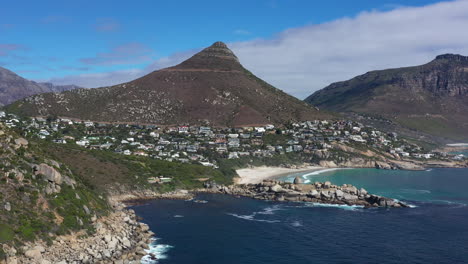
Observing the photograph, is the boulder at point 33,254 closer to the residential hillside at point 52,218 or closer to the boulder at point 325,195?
the residential hillside at point 52,218

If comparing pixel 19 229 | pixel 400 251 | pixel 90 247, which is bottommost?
pixel 400 251

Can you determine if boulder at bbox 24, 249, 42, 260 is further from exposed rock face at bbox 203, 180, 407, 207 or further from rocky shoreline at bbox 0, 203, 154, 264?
exposed rock face at bbox 203, 180, 407, 207

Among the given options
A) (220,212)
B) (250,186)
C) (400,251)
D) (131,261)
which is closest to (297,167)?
(250,186)

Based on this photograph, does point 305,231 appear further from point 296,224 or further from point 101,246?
point 101,246

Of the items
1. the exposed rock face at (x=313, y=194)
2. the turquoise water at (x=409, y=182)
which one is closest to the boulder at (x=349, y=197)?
the exposed rock face at (x=313, y=194)

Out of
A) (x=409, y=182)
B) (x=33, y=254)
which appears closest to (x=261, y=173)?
(x=409, y=182)

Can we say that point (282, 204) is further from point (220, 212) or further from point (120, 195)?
point (120, 195)
